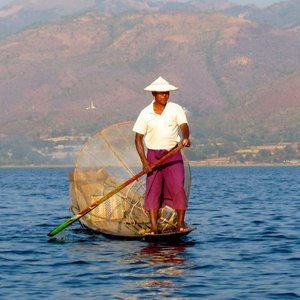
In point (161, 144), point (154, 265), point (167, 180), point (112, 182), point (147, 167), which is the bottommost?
point (154, 265)

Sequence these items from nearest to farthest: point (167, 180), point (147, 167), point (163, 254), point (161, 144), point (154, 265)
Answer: point (154, 265) → point (163, 254) → point (147, 167) → point (161, 144) → point (167, 180)

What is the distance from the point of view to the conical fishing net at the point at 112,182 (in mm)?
21891

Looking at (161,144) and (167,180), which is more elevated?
(161,144)

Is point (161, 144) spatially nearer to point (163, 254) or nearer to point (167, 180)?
point (167, 180)

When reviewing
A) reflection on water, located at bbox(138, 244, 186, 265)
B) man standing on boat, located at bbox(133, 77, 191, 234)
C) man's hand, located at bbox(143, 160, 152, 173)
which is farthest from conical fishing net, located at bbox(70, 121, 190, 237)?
man's hand, located at bbox(143, 160, 152, 173)

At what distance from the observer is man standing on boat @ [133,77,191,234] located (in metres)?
19.0

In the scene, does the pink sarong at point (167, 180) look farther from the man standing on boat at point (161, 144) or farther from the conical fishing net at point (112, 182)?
the conical fishing net at point (112, 182)

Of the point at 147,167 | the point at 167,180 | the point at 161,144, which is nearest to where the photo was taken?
the point at 147,167

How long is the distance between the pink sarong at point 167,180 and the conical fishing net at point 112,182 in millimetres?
1627

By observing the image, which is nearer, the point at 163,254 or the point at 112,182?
the point at 163,254

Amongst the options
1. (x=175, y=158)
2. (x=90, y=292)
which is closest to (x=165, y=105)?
(x=175, y=158)

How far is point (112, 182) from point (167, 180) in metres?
4.22

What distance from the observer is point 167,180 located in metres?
19.6

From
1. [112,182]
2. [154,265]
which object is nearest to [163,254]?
[154,265]
